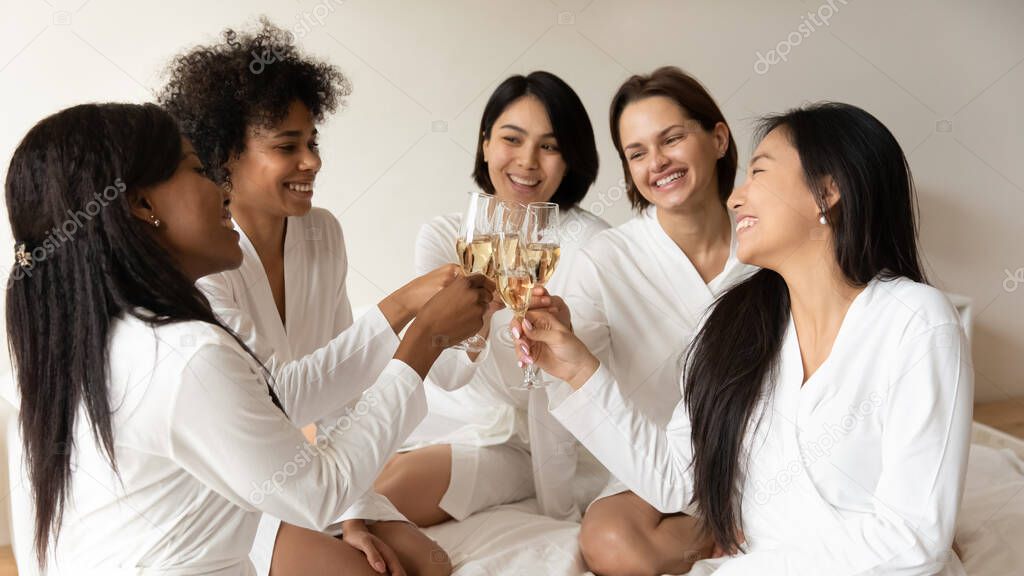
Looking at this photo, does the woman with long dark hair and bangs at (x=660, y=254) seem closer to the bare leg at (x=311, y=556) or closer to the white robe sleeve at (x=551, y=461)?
the white robe sleeve at (x=551, y=461)

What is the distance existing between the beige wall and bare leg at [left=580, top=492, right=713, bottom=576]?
2.09 meters

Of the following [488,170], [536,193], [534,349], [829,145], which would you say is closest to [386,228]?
[488,170]

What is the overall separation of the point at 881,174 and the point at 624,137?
96 cm

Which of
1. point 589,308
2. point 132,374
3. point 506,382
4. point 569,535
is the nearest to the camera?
point 132,374

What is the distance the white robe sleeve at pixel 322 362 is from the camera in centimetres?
201

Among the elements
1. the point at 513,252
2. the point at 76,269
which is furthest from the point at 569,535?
the point at 76,269

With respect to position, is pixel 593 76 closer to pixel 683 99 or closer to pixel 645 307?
pixel 683 99

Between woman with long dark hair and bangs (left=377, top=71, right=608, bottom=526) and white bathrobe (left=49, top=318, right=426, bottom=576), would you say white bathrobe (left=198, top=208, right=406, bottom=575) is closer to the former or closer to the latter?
woman with long dark hair and bangs (left=377, top=71, right=608, bottom=526)

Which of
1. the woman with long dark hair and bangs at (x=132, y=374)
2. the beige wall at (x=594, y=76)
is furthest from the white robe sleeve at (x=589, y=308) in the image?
the beige wall at (x=594, y=76)

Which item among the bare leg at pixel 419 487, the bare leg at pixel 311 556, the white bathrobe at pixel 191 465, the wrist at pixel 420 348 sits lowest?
the bare leg at pixel 311 556

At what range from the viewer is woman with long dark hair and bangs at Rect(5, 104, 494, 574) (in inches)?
55.3

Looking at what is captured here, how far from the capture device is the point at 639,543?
2109 millimetres

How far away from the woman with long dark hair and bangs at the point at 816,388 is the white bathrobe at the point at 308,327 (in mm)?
390

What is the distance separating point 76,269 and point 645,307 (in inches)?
57.7
